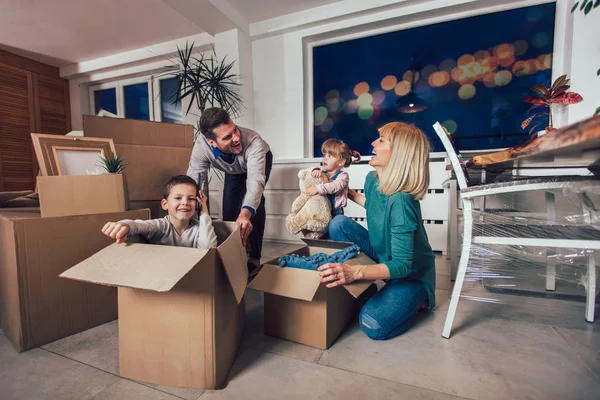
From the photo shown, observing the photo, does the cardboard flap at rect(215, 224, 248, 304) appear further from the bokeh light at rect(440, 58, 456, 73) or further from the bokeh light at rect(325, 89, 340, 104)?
the bokeh light at rect(440, 58, 456, 73)

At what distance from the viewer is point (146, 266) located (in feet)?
2.26

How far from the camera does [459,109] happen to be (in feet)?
8.47

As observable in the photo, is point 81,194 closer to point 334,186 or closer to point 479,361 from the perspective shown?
point 334,186

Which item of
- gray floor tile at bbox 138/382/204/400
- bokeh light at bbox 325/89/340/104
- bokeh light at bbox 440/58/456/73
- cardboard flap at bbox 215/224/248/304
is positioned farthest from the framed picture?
bokeh light at bbox 440/58/456/73

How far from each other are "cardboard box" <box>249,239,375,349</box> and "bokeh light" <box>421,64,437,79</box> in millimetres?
2244

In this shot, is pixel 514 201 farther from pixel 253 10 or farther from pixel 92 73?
pixel 92 73

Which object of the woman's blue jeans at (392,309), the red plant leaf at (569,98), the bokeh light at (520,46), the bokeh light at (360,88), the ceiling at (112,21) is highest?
the ceiling at (112,21)

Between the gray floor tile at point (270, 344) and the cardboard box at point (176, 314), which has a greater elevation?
the cardboard box at point (176, 314)

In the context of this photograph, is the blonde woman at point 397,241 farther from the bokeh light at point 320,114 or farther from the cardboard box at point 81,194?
the bokeh light at point 320,114

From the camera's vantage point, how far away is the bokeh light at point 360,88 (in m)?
2.88

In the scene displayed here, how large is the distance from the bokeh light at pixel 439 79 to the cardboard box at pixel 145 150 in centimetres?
223

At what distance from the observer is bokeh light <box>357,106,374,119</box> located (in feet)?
9.42

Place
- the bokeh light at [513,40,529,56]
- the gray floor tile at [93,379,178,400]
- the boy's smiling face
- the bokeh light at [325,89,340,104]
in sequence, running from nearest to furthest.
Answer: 1. the gray floor tile at [93,379,178,400]
2. the boy's smiling face
3. the bokeh light at [513,40,529,56]
4. the bokeh light at [325,89,340,104]


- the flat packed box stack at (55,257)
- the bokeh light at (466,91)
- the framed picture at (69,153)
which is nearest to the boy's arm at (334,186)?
the flat packed box stack at (55,257)
